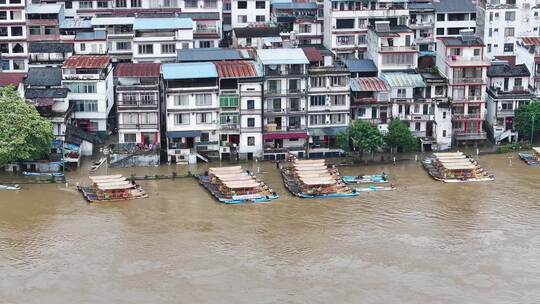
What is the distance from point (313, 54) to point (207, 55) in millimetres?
6230

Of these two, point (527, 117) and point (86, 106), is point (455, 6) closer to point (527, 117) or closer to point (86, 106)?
point (527, 117)

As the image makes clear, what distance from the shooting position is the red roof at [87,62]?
57062mm

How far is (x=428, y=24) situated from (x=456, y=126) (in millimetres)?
12122

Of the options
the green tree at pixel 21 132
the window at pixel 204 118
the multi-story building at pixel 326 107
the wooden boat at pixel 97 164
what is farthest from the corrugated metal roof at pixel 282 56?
the green tree at pixel 21 132

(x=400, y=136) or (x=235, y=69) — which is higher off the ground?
(x=235, y=69)

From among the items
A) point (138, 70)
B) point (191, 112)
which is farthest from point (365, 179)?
point (138, 70)

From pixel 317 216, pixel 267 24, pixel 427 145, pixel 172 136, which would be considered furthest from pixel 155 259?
pixel 267 24

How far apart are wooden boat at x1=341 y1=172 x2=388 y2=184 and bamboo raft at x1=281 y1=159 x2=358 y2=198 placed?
0.53m

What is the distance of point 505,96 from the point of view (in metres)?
59.1

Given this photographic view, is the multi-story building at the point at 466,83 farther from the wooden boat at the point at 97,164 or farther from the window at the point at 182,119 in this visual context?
the wooden boat at the point at 97,164

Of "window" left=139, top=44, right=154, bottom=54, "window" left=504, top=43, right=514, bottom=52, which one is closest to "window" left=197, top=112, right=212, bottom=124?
"window" left=139, top=44, right=154, bottom=54

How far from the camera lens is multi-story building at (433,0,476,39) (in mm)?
67625

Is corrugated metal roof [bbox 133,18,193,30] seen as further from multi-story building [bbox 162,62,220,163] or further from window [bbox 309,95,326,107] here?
window [bbox 309,95,326,107]

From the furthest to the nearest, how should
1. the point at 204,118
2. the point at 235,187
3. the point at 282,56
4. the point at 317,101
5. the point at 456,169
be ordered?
the point at 317,101, the point at 282,56, the point at 204,118, the point at 456,169, the point at 235,187
